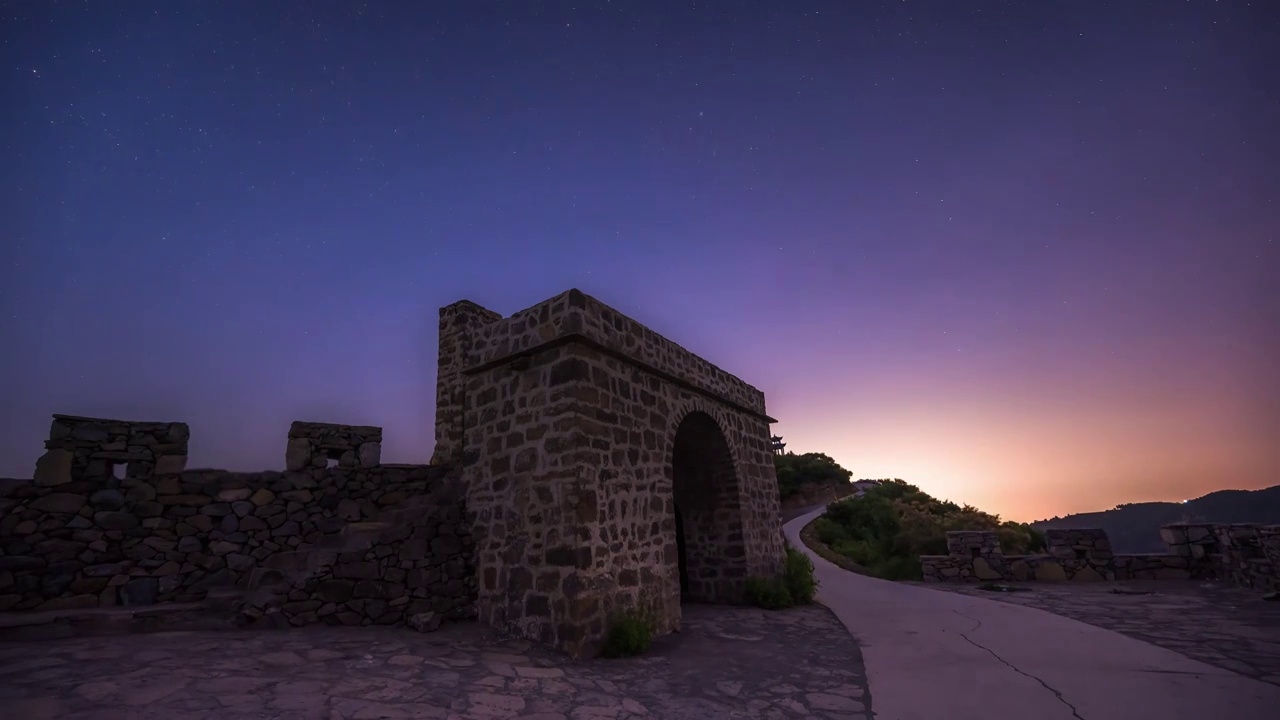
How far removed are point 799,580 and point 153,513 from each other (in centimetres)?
982

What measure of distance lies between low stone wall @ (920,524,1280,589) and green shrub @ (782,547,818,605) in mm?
4869

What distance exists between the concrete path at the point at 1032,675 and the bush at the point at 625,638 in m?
2.33

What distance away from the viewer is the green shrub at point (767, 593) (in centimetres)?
874

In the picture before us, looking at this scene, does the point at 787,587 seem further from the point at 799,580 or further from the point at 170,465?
the point at 170,465

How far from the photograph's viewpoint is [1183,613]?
731cm

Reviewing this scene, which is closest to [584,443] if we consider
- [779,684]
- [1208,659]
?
[779,684]

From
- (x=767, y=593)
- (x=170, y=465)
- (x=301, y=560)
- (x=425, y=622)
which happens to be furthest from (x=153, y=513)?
(x=767, y=593)

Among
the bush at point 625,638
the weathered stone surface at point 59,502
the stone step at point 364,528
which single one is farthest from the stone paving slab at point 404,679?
the weathered stone surface at point 59,502

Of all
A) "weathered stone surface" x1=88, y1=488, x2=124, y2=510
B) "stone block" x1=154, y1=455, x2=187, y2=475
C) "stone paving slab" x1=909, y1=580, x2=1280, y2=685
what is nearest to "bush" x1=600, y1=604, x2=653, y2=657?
"stone paving slab" x1=909, y1=580, x2=1280, y2=685

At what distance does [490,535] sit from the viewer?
6.80m

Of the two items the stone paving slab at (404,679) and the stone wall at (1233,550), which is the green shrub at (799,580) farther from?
the stone wall at (1233,550)

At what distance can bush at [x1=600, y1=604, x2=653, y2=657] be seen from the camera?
226 inches

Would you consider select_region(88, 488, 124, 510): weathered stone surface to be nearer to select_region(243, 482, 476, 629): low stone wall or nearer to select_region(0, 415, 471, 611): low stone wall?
select_region(0, 415, 471, 611): low stone wall

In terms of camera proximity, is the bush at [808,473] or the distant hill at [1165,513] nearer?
the distant hill at [1165,513]
